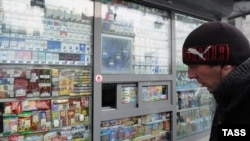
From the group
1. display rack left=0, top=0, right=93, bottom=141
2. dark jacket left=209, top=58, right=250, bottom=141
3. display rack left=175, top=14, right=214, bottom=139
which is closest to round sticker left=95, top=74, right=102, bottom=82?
display rack left=0, top=0, right=93, bottom=141

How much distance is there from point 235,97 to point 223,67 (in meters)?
0.17

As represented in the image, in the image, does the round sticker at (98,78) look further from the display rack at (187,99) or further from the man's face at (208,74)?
the man's face at (208,74)

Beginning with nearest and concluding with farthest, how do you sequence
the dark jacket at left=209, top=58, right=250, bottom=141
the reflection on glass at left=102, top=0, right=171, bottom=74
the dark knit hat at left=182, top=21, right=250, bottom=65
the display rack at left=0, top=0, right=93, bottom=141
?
1. the dark jacket at left=209, top=58, right=250, bottom=141
2. the dark knit hat at left=182, top=21, right=250, bottom=65
3. the display rack at left=0, top=0, right=93, bottom=141
4. the reflection on glass at left=102, top=0, right=171, bottom=74

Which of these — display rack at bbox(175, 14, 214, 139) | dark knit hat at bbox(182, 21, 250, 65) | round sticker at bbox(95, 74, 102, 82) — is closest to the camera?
dark knit hat at bbox(182, 21, 250, 65)

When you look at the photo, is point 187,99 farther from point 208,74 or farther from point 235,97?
point 235,97

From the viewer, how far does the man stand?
981 mm

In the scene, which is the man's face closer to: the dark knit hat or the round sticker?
the dark knit hat

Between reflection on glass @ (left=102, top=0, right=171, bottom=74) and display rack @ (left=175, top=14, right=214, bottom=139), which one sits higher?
reflection on glass @ (left=102, top=0, right=171, bottom=74)

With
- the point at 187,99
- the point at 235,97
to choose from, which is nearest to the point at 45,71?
the point at 235,97

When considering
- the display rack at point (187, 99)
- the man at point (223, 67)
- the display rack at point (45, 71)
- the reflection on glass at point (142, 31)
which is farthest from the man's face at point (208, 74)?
the display rack at point (187, 99)

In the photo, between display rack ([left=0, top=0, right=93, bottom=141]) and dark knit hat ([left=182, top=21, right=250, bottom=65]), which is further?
display rack ([left=0, top=0, right=93, bottom=141])

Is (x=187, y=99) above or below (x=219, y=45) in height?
below

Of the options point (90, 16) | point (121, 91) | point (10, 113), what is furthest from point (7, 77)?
point (121, 91)

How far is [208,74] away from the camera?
3.96ft
